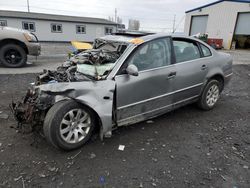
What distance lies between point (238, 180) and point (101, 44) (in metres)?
3.27

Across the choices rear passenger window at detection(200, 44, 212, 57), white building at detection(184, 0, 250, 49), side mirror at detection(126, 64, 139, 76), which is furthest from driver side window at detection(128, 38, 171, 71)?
white building at detection(184, 0, 250, 49)

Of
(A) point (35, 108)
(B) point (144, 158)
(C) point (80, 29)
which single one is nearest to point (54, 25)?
(C) point (80, 29)

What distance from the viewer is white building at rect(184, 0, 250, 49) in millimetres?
17469

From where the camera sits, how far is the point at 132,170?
94.5 inches

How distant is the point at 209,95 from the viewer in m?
4.04

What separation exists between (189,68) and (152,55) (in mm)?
820

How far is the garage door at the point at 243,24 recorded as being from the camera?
17.3 m

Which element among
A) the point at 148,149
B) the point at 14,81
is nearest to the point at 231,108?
the point at 148,149

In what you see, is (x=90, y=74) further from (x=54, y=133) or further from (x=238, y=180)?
(x=238, y=180)

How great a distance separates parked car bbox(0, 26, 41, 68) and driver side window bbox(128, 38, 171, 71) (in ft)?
21.5

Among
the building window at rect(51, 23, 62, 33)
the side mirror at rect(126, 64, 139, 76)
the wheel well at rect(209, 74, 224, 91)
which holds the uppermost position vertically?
the building window at rect(51, 23, 62, 33)

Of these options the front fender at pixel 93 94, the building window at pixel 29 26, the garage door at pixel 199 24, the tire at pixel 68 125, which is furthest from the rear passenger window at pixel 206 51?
the building window at pixel 29 26

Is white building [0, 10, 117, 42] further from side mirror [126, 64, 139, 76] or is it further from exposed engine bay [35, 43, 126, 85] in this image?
side mirror [126, 64, 139, 76]

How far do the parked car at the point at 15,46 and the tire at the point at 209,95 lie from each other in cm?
707
